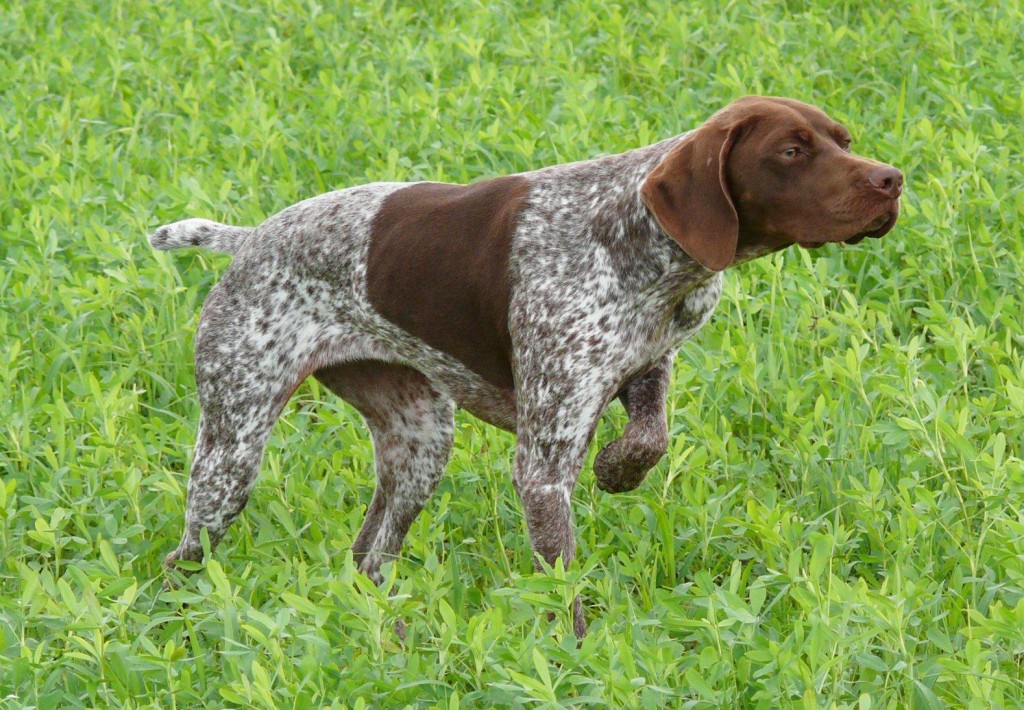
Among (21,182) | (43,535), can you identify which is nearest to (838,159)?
(43,535)

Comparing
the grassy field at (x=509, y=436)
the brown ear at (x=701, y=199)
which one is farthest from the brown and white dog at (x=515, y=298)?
the grassy field at (x=509, y=436)

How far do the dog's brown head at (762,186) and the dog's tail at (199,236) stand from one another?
5.40ft

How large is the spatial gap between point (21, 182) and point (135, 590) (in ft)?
13.8

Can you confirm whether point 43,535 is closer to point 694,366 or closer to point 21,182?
point 694,366

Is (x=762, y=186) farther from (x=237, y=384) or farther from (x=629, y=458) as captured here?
(x=237, y=384)

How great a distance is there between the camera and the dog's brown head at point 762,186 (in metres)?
4.23

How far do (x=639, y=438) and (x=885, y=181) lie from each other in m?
1.04

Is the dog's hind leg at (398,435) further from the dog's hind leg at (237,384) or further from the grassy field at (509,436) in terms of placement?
the dog's hind leg at (237,384)

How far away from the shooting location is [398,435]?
5.26 m

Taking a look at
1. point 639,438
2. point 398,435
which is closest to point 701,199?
point 639,438

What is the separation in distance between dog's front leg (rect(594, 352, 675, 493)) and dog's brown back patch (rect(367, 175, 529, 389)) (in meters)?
0.38

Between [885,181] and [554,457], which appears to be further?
[554,457]

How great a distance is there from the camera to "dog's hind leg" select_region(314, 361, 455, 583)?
522 cm

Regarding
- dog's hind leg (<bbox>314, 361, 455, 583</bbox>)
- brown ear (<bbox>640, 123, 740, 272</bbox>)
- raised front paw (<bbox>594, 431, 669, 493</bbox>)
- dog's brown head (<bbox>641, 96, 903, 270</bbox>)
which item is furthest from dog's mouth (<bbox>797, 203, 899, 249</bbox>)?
dog's hind leg (<bbox>314, 361, 455, 583</bbox>)
